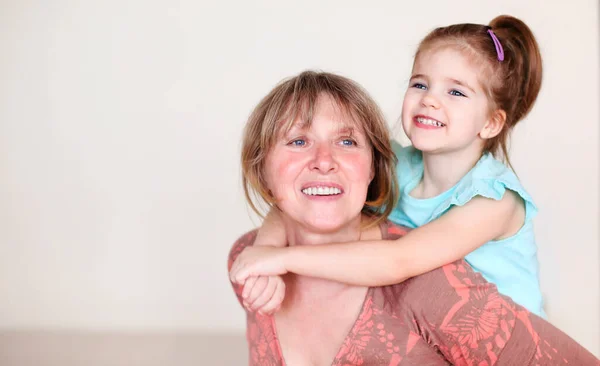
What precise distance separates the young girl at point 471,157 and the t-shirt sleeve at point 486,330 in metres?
0.15

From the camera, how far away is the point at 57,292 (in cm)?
402

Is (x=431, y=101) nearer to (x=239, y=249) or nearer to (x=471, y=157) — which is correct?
(x=471, y=157)

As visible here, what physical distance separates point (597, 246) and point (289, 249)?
2265 mm

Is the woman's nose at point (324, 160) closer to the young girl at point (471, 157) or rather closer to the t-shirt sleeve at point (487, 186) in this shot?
the young girl at point (471, 157)

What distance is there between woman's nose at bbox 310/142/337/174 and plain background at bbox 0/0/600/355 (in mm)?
1641

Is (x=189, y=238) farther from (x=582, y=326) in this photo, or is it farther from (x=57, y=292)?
(x=582, y=326)

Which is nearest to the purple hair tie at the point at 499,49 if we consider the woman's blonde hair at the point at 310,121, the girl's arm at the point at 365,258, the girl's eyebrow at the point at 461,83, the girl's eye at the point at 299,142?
the girl's eyebrow at the point at 461,83

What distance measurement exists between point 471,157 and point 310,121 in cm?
59

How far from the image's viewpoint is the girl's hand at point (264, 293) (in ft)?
6.43

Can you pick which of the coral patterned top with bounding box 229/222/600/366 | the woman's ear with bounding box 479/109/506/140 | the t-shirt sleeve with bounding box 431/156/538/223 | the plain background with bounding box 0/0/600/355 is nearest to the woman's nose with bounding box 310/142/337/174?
the coral patterned top with bounding box 229/222/600/366

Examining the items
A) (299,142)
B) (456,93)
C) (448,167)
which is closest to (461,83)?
(456,93)

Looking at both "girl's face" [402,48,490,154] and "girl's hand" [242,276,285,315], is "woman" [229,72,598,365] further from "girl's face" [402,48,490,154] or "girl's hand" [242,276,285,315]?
"girl's face" [402,48,490,154]

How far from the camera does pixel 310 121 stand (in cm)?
203

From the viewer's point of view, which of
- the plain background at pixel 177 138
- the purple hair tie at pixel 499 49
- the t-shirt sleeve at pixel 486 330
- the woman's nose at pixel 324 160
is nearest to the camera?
the t-shirt sleeve at pixel 486 330
